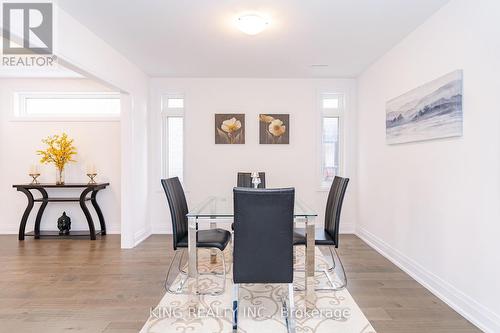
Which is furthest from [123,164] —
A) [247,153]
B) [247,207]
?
[247,207]

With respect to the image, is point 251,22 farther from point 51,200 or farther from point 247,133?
point 51,200

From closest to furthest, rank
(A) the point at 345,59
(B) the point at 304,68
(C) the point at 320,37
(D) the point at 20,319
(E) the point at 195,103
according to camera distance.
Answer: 1. (D) the point at 20,319
2. (C) the point at 320,37
3. (A) the point at 345,59
4. (B) the point at 304,68
5. (E) the point at 195,103

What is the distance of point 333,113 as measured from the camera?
516 centimetres

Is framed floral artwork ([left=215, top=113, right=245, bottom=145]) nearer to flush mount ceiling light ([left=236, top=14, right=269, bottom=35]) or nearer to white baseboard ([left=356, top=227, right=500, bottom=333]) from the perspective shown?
flush mount ceiling light ([left=236, top=14, right=269, bottom=35])

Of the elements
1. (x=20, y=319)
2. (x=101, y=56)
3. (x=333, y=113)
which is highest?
(x=101, y=56)

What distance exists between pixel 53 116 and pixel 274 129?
12.1 feet

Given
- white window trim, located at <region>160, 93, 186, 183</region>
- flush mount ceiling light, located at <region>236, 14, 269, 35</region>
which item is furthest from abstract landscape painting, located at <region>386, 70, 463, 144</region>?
white window trim, located at <region>160, 93, 186, 183</region>

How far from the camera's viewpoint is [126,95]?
4309 mm

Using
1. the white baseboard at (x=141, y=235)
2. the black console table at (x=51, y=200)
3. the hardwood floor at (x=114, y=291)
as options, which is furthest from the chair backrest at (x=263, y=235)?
the black console table at (x=51, y=200)

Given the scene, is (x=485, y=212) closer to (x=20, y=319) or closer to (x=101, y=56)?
(x=20, y=319)

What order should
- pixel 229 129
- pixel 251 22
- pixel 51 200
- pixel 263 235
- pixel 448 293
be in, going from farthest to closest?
pixel 229 129
pixel 51 200
pixel 251 22
pixel 448 293
pixel 263 235

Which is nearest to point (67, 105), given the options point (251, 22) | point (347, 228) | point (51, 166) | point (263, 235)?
point (51, 166)

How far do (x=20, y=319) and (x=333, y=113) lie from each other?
4.72 m

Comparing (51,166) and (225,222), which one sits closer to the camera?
(225,222)
